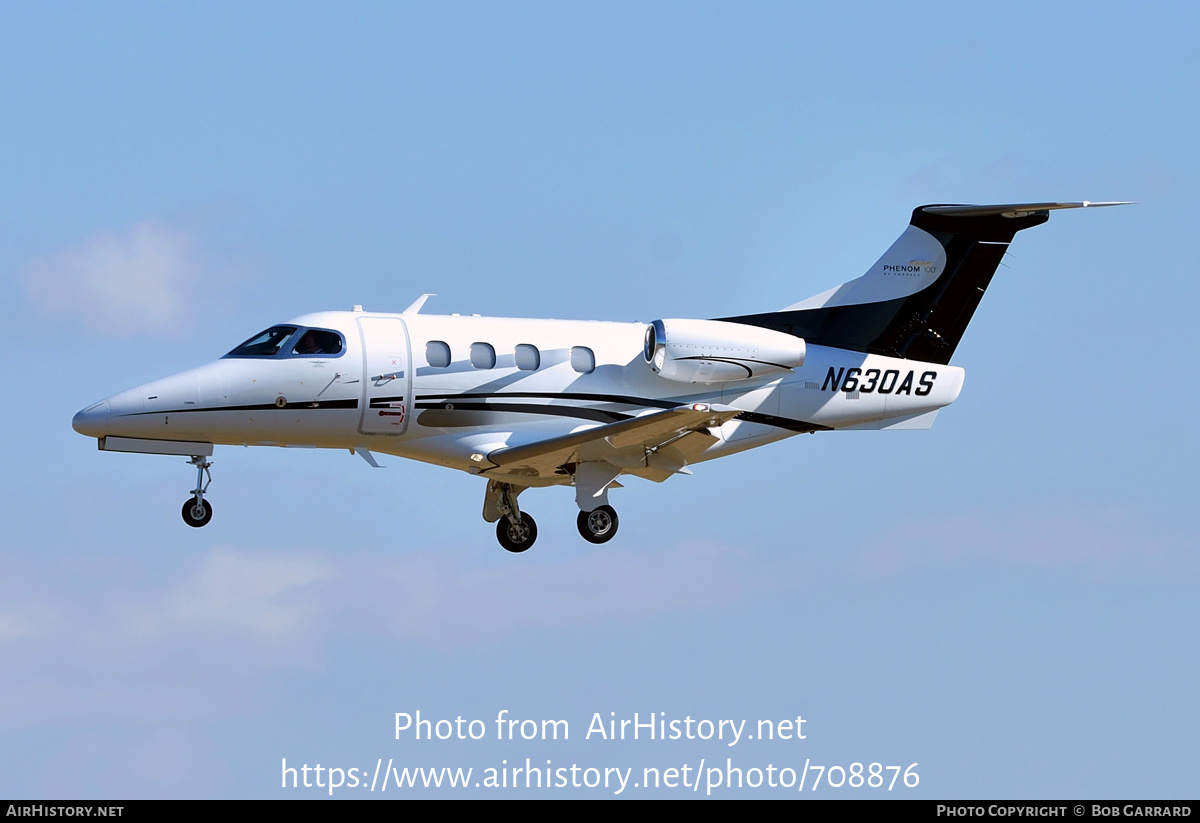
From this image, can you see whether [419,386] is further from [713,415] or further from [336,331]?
[713,415]

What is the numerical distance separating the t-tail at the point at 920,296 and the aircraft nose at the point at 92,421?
33.7 feet

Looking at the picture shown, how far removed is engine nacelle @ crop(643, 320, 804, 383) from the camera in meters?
25.3

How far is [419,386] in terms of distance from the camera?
24.5 metres

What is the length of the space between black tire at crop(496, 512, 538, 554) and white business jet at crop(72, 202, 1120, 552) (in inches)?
0.9

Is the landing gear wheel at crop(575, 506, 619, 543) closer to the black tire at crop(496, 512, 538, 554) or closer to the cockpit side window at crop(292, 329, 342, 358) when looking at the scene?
the black tire at crop(496, 512, 538, 554)

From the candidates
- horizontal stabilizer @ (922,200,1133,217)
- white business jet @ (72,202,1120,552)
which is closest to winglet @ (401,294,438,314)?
white business jet @ (72,202,1120,552)

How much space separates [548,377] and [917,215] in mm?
7578

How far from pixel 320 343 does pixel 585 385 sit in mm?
4216

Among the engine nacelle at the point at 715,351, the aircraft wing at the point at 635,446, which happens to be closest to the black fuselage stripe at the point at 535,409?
the aircraft wing at the point at 635,446

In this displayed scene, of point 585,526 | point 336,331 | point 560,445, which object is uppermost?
point 336,331

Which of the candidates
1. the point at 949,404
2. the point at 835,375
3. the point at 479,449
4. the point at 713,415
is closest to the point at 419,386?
the point at 479,449

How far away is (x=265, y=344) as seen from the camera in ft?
79.8

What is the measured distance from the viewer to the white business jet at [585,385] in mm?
23953

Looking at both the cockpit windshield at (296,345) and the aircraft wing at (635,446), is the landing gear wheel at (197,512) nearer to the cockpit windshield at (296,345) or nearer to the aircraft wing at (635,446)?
the cockpit windshield at (296,345)
